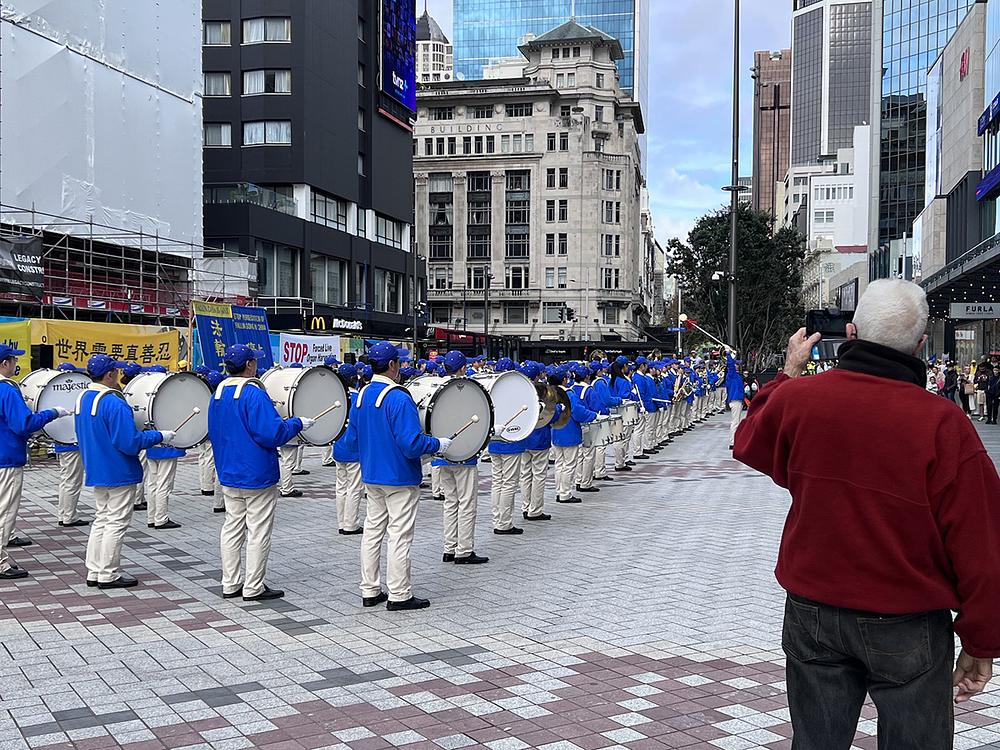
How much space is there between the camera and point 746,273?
44.2 m

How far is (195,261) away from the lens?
1369 inches

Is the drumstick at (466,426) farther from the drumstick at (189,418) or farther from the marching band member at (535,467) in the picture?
the marching band member at (535,467)

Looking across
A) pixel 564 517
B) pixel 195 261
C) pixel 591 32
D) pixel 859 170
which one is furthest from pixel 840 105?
pixel 564 517

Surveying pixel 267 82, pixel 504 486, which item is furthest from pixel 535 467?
pixel 267 82

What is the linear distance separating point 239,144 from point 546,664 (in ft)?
152

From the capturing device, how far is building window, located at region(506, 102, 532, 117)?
330 feet

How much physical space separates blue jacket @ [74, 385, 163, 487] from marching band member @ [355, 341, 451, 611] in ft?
7.24

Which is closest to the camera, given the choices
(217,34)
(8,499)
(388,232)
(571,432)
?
(8,499)

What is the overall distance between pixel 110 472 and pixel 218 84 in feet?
146

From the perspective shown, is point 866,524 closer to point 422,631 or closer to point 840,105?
point 422,631

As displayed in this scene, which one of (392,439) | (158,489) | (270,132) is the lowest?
(158,489)

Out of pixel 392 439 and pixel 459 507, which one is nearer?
pixel 392 439

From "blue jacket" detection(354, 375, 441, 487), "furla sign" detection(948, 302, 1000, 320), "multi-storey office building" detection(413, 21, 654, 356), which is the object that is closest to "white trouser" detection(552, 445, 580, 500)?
"blue jacket" detection(354, 375, 441, 487)

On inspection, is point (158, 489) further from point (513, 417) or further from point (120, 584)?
point (513, 417)
